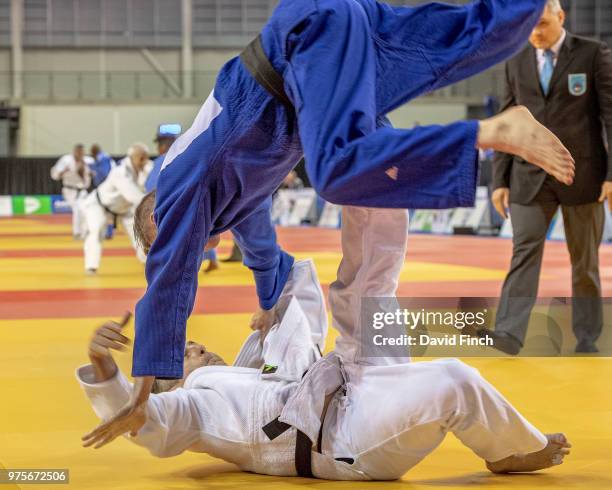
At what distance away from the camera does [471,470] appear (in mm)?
3299

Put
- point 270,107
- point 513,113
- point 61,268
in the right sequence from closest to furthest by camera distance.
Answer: point 513,113
point 270,107
point 61,268

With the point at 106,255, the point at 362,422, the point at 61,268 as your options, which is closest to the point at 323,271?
the point at 61,268

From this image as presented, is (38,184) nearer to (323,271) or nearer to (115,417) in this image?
(323,271)

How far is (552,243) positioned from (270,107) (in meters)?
12.4

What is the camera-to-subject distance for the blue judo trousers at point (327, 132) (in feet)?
8.49

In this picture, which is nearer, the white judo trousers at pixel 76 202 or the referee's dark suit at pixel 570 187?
the referee's dark suit at pixel 570 187

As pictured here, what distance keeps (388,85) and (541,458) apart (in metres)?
1.27

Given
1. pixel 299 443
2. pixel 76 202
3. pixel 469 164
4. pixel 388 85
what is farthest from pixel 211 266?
pixel 469 164

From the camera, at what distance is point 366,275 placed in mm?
3309

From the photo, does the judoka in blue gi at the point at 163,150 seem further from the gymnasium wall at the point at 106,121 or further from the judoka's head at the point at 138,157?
the gymnasium wall at the point at 106,121

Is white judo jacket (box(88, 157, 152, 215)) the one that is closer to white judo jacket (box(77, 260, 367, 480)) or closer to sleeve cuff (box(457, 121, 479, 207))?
white judo jacket (box(77, 260, 367, 480))

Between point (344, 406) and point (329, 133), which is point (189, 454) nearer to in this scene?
point (344, 406)

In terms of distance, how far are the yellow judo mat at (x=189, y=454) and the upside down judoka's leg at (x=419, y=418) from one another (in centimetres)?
11

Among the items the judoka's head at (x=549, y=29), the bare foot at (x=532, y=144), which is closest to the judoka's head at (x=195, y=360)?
the bare foot at (x=532, y=144)
